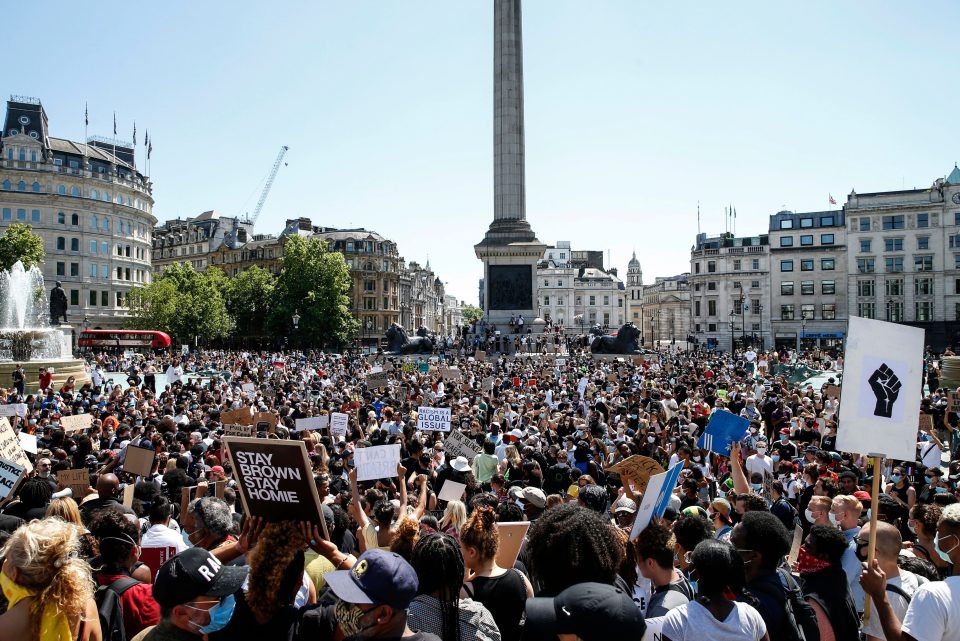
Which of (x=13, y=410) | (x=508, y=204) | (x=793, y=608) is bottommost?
(x=13, y=410)

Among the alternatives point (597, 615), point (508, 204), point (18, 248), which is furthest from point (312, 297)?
point (597, 615)

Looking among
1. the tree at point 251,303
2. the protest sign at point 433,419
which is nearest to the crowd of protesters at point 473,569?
the protest sign at point 433,419

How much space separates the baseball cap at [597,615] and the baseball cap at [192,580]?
64.3 inches

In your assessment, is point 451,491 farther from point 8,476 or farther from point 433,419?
point 433,419

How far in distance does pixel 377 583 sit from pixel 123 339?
231 ft

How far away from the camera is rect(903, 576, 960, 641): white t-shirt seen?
13.4 ft

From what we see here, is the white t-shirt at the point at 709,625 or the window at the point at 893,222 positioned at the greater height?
the window at the point at 893,222

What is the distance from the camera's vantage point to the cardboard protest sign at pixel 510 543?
17.5 ft

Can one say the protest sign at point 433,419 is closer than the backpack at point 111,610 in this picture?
No

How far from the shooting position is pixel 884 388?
16.2ft

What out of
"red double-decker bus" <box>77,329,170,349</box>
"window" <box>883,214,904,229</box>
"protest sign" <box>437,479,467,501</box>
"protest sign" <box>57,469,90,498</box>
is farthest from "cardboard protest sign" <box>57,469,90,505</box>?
"window" <box>883,214,904,229</box>

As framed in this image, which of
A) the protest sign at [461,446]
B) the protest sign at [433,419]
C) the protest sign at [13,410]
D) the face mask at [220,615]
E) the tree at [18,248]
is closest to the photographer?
the face mask at [220,615]

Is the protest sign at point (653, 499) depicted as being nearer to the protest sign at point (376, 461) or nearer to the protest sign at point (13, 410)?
the protest sign at point (376, 461)

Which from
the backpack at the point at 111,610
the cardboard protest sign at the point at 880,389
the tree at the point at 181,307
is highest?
the tree at the point at 181,307
